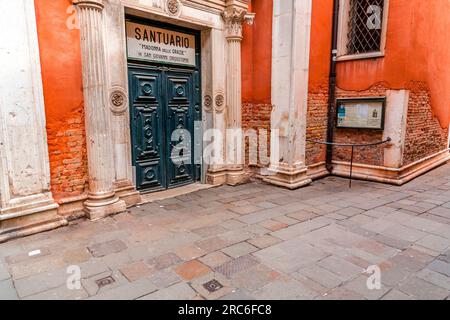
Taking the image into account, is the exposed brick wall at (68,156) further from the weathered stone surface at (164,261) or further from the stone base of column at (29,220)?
the weathered stone surface at (164,261)

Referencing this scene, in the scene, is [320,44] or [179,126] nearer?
[179,126]

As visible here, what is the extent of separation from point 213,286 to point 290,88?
421cm

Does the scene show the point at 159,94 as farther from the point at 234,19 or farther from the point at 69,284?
the point at 69,284

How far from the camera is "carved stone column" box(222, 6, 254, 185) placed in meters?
5.78

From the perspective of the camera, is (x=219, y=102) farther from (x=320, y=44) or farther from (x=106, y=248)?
(x=106, y=248)

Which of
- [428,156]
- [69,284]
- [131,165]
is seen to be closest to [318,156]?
[428,156]

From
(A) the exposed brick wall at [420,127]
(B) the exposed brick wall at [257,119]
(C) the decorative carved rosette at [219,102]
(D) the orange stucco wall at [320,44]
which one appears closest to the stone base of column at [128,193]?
(C) the decorative carved rosette at [219,102]

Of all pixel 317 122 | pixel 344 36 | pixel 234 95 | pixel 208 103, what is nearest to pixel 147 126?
pixel 208 103

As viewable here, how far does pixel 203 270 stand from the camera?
2857 millimetres

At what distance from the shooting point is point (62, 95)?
3941 mm

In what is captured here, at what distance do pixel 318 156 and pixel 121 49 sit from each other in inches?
175

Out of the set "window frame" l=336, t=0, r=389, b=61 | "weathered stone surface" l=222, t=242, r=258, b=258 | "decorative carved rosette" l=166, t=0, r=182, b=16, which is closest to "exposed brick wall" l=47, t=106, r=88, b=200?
"decorative carved rosette" l=166, t=0, r=182, b=16

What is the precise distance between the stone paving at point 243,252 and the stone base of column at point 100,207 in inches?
5.7

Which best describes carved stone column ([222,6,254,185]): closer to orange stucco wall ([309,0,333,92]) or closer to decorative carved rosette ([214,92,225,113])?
decorative carved rosette ([214,92,225,113])
